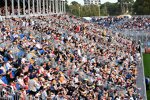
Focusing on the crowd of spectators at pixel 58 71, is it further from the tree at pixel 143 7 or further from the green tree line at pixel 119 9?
the green tree line at pixel 119 9

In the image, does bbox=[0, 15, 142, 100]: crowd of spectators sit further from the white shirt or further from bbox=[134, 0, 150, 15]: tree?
bbox=[134, 0, 150, 15]: tree

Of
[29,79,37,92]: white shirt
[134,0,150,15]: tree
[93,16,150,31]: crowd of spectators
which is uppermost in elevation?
[134,0,150,15]: tree

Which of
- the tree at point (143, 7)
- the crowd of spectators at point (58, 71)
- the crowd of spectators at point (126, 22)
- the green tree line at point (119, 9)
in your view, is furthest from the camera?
the green tree line at point (119, 9)

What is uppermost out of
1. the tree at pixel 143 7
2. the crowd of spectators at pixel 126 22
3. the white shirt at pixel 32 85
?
the tree at pixel 143 7

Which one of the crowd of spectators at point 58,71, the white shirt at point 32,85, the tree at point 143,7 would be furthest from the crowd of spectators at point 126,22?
the white shirt at point 32,85

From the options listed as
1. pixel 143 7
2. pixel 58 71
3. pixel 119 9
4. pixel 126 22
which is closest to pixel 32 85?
pixel 58 71

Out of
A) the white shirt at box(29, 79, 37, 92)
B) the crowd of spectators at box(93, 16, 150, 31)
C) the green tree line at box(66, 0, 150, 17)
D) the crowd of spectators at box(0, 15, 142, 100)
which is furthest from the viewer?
the green tree line at box(66, 0, 150, 17)

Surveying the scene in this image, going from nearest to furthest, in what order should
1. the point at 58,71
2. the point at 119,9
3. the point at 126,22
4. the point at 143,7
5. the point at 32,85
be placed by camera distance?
the point at 32,85 < the point at 58,71 < the point at 126,22 < the point at 143,7 < the point at 119,9

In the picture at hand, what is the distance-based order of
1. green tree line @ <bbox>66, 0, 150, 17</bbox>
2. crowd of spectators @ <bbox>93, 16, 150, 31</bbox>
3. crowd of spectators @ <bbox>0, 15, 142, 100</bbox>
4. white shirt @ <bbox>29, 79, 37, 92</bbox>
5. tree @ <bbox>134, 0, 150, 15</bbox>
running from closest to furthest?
white shirt @ <bbox>29, 79, 37, 92</bbox>
crowd of spectators @ <bbox>0, 15, 142, 100</bbox>
crowd of spectators @ <bbox>93, 16, 150, 31</bbox>
tree @ <bbox>134, 0, 150, 15</bbox>
green tree line @ <bbox>66, 0, 150, 17</bbox>

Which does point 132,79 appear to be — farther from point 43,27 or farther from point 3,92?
point 3,92

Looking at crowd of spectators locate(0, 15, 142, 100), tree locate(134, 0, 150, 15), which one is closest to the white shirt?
crowd of spectators locate(0, 15, 142, 100)

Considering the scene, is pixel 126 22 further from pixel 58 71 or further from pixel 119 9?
pixel 119 9

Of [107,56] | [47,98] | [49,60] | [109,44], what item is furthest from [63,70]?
[109,44]

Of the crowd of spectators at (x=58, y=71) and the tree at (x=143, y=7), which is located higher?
the tree at (x=143, y=7)
